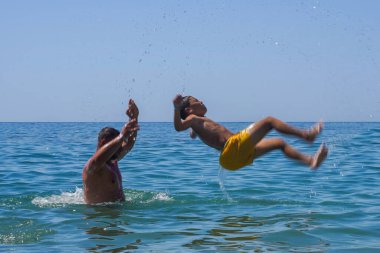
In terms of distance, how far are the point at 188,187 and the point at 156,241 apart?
614cm

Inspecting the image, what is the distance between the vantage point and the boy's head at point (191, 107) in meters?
10.8

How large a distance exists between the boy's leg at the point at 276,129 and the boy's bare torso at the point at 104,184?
2693 mm

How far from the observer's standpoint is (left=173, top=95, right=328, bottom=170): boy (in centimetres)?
966

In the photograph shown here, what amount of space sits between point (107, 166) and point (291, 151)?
127 inches

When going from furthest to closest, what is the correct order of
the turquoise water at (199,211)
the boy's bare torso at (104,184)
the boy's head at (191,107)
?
the boy's bare torso at (104,184) → the boy's head at (191,107) → the turquoise water at (199,211)

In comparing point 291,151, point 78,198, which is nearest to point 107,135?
point 78,198

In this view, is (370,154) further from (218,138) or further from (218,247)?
(218,247)

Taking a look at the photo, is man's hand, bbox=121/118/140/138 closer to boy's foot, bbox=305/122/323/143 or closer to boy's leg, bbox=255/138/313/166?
boy's leg, bbox=255/138/313/166

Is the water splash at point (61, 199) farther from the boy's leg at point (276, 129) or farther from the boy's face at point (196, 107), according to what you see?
the boy's leg at point (276, 129)

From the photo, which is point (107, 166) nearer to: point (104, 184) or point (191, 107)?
point (104, 184)

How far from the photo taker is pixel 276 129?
9.71 m

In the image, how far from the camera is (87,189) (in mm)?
11609

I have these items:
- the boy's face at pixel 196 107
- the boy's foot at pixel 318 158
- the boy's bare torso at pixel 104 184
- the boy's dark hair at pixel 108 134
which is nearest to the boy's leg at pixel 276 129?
the boy's foot at pixel 318 158

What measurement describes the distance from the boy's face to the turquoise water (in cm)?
174
